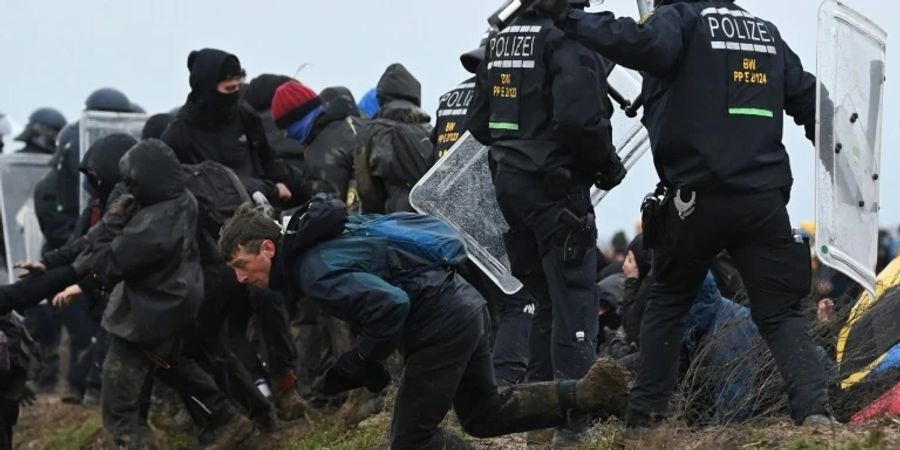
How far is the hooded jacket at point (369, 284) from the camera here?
725 cm

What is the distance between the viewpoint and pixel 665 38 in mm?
7301

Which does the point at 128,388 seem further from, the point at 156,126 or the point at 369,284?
the point at 369,284

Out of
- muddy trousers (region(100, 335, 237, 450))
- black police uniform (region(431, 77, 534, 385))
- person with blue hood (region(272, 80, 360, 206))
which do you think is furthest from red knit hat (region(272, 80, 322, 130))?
muddy trousers (region(100, 335, 237, 450))

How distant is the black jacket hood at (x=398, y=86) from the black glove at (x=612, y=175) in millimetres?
3304

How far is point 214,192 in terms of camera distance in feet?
34.9

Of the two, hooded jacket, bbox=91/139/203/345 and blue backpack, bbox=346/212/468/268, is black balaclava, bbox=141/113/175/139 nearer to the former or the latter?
hooded jacket, bbox=91/139/203/345

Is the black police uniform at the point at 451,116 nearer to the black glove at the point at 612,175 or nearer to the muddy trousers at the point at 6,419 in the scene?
the black glove at the point at 612,175

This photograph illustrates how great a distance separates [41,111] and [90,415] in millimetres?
5362

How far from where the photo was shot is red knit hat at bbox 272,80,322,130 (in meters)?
12.3

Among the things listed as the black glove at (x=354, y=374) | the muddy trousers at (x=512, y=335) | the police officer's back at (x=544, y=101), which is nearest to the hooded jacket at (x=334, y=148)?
the muddy trousers at (x=512, y=335)

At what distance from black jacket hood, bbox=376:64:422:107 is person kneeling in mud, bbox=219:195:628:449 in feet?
12.8

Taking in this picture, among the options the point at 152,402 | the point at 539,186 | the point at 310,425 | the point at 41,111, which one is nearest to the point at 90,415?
the point at 152,402

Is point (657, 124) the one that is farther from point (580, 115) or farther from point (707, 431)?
point (707, 431)

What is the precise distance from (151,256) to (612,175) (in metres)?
2.93
